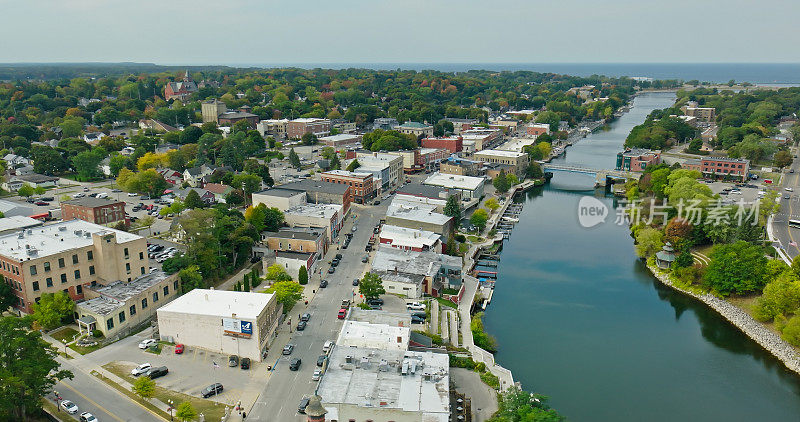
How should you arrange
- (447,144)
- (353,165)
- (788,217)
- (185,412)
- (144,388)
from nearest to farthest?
(185,412) → (144,388) → (788,217) → (353,165) → (447,144)

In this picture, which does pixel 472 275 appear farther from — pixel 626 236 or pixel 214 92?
pixel 214 92

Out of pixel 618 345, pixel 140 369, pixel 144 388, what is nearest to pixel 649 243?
pixel 618 345

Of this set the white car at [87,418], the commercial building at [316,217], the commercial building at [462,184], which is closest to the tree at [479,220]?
the commercial building at [462,184]

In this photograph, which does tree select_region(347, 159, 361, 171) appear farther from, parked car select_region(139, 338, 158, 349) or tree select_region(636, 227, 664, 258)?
parked car select_region(139, 338, 158, 349)

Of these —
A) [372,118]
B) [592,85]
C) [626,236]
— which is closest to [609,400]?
[626,236]

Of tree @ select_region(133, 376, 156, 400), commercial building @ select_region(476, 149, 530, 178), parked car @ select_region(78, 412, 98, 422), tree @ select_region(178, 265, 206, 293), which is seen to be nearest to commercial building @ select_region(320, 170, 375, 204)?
commercial building @ select_region(476, 149, 530, 178)

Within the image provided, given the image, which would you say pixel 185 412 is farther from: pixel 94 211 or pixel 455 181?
pixel 455 181

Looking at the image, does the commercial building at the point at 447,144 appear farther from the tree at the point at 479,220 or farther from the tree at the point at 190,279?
the tree at the point at 190,279
